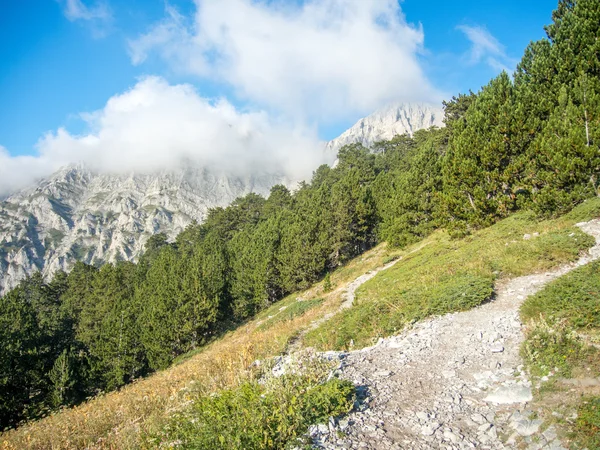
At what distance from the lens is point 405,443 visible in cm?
494

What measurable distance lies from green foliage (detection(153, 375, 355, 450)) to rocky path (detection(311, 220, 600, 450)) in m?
0.32

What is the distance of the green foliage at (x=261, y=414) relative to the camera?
4.66 metres

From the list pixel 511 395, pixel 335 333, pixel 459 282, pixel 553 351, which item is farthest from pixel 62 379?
pixel 553 351

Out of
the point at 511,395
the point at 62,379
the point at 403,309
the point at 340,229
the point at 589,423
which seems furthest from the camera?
the point at 340,229

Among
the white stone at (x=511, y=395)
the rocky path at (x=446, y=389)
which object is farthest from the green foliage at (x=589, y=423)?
the white stone at (x=511, y=395)

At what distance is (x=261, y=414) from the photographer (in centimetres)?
494

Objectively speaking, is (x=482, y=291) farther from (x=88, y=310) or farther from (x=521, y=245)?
(x=88, y=310)

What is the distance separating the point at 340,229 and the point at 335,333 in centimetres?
3034

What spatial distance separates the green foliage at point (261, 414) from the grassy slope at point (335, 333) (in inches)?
29.1

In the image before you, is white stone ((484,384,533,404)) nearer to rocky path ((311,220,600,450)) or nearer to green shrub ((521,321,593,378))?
rocky path ((311,220,600,450))

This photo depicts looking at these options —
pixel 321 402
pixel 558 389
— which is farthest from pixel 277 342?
pixel 558 389

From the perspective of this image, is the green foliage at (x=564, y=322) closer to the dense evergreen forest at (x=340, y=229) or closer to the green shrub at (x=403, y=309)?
the green shrub at (x=403, y=309)

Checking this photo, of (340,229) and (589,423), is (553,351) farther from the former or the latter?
(340,229)

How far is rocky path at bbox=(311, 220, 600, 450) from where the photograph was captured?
498 centimetres
